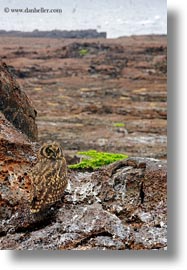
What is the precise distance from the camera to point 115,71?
17.7 metres

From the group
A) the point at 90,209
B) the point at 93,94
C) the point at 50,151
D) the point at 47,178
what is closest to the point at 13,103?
the point at 50,151

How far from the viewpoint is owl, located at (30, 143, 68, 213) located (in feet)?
16.5

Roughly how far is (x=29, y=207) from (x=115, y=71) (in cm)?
1281

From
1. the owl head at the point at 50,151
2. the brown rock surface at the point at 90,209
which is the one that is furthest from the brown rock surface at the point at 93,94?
the owl head at the point at 50,151

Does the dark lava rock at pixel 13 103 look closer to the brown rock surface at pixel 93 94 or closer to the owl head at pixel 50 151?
the owl head at pixel 50 151

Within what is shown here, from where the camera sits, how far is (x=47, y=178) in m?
5.07

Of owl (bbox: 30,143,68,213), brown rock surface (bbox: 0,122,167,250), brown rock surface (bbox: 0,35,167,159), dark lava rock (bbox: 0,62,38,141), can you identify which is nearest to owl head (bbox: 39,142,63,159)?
owl (bbox: 30,143,68,213)

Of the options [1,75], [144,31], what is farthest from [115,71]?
[1,75]

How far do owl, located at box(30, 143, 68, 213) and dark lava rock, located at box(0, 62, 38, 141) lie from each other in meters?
0.50

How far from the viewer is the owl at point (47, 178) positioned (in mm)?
5016

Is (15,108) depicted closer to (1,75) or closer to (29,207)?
(1,75)

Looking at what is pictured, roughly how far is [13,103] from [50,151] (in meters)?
0.67

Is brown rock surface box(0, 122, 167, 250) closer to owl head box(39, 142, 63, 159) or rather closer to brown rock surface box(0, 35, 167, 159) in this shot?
owl head box(39, 142, 63, 159)

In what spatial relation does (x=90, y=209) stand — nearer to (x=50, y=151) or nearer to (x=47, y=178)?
(x=47, y=178)
